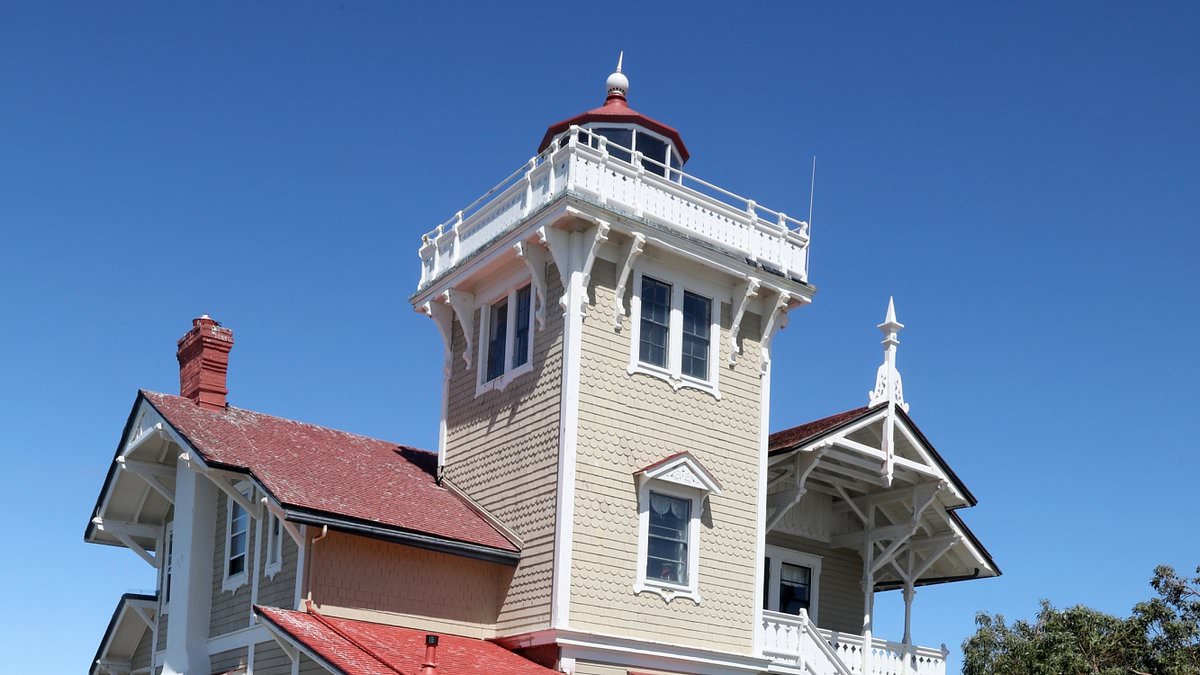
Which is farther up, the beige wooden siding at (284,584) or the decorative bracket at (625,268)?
the decorative bracket at (625,268)

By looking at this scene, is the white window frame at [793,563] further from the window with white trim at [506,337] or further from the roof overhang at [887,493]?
the window with white trim at [506,337]

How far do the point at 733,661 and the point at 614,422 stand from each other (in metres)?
4.15

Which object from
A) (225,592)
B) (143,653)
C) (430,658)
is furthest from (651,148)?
(143,653)

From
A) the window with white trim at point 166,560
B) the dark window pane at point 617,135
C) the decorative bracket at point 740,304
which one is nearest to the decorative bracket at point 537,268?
the dark window pane at point 617,135

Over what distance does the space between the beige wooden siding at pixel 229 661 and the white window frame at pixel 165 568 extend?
9.84ft

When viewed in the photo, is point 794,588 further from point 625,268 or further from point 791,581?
point 625,268

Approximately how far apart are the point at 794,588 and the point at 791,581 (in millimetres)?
147

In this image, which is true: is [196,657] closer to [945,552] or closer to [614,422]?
[614,422]

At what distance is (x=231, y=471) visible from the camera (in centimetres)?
2028

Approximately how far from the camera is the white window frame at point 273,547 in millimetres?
20172

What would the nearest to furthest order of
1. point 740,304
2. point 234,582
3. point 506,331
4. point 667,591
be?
1. point 667,591
2. point 234,582
3. point 740,304
4. point 506,331

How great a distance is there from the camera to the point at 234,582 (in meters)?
21.7

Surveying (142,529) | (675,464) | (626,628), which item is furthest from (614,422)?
(142,529)

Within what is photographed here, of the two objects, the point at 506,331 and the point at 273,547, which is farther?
the point at 506,331
